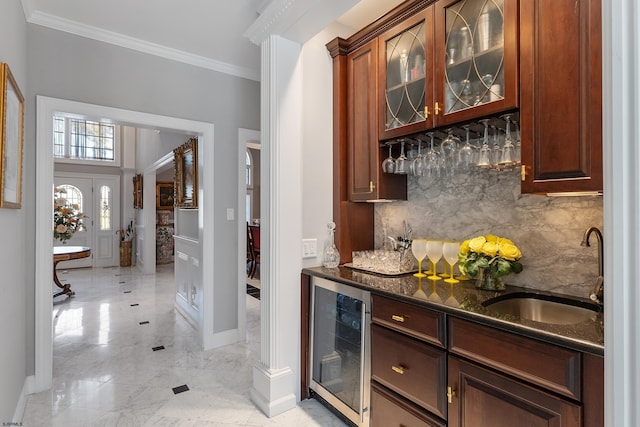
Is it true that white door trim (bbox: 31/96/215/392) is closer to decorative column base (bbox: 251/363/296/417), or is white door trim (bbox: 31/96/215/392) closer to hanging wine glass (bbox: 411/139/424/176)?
decorative column base (bbox: 251/363/296/417)

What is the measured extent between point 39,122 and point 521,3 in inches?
120

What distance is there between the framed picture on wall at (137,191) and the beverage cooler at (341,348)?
6.50 m

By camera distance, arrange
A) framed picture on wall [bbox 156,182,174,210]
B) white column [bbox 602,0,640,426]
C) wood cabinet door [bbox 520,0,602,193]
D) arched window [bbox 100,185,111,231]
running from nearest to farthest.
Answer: white column [bbox 602,0,640,426] < wood cabinet door [bbox 520,0,602,193] < arched window [bbox 100,185,111,231] < framed picture on wall [bbox 156,182,174,210]

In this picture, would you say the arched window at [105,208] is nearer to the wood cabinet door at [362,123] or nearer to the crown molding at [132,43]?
→ the crown molding at [132,43]

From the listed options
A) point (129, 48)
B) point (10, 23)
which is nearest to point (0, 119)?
point (10, 23)

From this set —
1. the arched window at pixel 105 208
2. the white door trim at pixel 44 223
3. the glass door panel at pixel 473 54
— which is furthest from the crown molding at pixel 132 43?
the arched window at pixel 105 208

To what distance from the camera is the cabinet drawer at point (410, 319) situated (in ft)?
4.68

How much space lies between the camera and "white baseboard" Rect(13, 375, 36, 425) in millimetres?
1971

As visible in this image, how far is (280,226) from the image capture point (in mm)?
2129

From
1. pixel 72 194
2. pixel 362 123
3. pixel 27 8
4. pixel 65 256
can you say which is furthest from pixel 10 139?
pixel 72 194

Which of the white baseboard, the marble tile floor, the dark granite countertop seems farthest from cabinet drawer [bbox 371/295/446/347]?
the white baseboard

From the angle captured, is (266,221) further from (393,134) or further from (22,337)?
(22,337)

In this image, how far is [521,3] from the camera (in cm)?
142

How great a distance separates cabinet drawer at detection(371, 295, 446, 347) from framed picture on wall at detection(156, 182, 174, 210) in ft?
25.9
